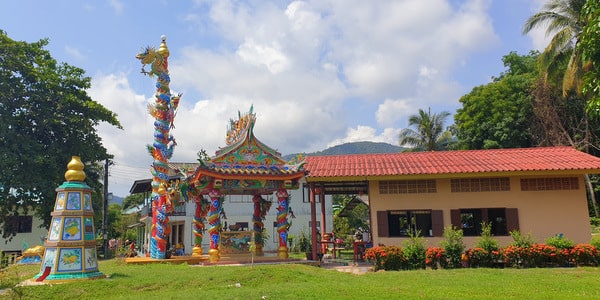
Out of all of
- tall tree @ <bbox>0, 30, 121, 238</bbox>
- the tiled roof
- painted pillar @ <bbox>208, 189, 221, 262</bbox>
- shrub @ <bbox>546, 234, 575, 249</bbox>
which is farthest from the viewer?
tall tree @ <bbox>0, 30, 121, 238</bbox>

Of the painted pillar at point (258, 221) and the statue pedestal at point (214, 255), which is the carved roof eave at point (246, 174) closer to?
the statue pedestal at point (214, 255)

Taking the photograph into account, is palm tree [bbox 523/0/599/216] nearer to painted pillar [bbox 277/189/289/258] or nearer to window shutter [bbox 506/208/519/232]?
window shutter [bbox 506/208/519/232]

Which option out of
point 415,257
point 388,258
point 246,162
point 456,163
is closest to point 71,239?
point 246,162

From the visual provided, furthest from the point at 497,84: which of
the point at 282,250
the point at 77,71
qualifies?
the point at 77,71

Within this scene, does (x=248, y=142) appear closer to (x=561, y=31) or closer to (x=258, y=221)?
(x=258, y=221)

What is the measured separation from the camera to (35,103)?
27.2 metres

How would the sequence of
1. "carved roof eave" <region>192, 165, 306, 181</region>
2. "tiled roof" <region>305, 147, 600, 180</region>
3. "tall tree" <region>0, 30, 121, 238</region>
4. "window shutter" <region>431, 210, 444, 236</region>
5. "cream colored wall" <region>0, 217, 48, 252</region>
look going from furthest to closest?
"cream colored wall" <region>0, 217, 48, 252</region> < "tall tree" <region>0, 30, 121, 238</region> < "window shutter" <region>431, 210, 444, 236</region> < "tiled roof" <region>305, 147, 600, 180</region> < "carved roof eave" <region>192, 165, 306, 181</region>

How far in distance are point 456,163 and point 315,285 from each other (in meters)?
9.68

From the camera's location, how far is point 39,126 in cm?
2734

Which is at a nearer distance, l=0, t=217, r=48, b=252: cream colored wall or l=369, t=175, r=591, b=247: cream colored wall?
l=369, t=175, r=591, b=247: cream colored wall

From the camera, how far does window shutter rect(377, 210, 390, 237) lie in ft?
56.5

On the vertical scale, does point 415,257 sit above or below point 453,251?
below

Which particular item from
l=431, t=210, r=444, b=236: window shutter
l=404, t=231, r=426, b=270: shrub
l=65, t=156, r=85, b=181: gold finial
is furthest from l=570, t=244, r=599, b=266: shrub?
l=65, t=156, r=85, b=181: gold finial

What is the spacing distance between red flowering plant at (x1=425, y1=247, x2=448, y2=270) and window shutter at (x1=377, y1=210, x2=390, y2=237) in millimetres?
2705
